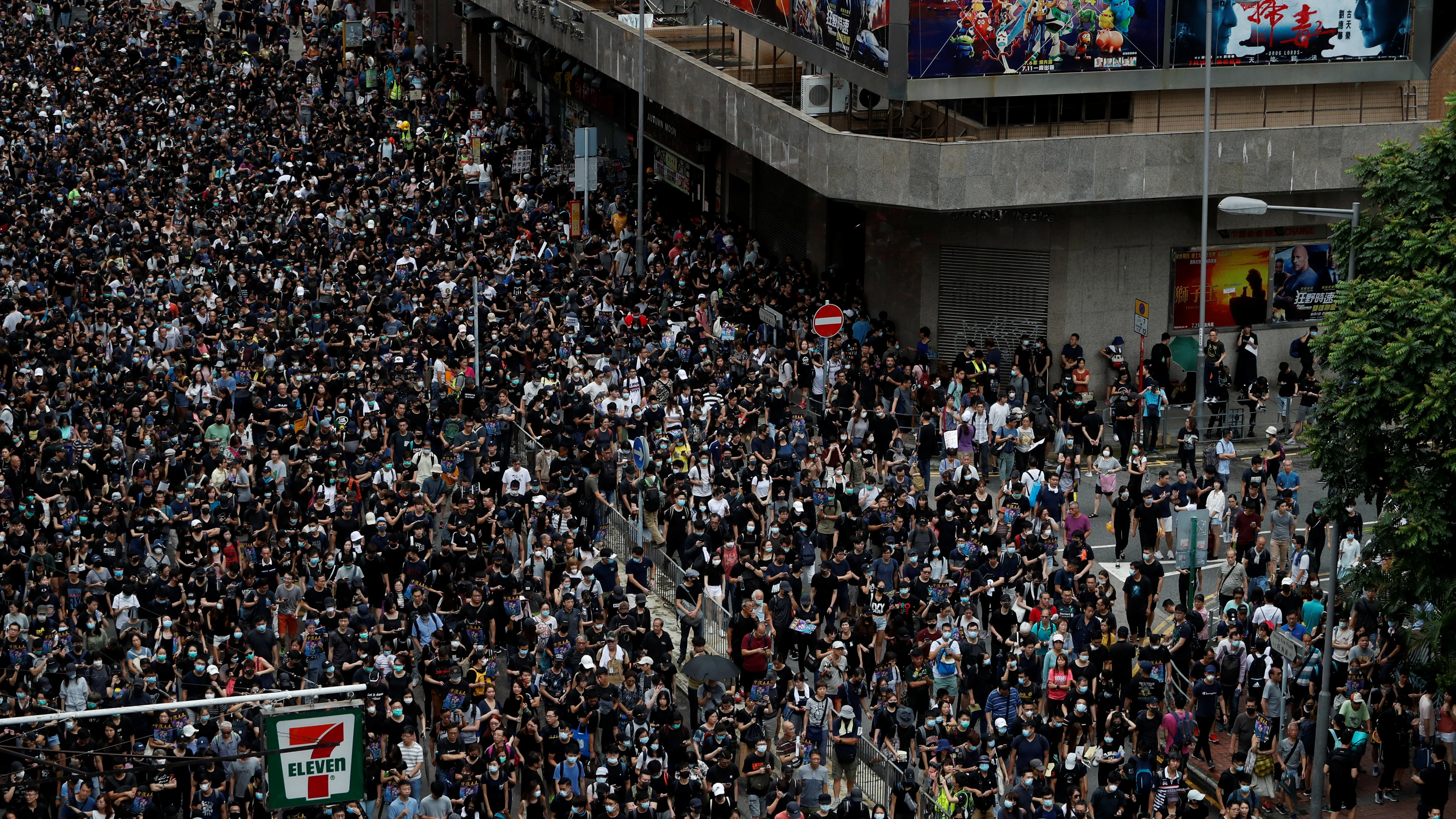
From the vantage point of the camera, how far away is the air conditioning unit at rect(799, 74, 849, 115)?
3409 cm

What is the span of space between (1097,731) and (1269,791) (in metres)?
1.85

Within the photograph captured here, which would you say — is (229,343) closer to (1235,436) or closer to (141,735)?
(141,735)

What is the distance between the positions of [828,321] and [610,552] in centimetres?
716

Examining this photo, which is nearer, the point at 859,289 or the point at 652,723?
the point at 652,723

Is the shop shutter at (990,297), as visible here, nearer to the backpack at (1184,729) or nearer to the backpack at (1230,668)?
the backpack at (1230,668)

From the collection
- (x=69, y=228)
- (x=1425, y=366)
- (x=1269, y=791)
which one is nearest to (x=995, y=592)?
(x=1269, y=791)

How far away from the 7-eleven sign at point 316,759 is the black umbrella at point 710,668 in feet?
17.7

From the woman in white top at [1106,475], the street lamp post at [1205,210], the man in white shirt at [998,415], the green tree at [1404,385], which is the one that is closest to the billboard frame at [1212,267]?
the street lamp post at [1205,210]

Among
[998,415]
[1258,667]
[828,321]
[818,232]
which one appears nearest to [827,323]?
[828,321]

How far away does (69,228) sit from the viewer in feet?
122

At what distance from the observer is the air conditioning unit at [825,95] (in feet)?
112

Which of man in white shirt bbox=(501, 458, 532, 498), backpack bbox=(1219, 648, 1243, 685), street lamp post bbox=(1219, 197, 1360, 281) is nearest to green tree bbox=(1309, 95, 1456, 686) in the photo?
street lamp post bbox=(1219, 197, 1360, 281)

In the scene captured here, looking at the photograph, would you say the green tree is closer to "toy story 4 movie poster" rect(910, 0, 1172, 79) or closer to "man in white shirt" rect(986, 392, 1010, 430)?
"man in white shirt" rect(986, 392, 1010, 430)

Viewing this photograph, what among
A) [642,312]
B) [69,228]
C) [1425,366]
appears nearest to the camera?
[1425,366]
